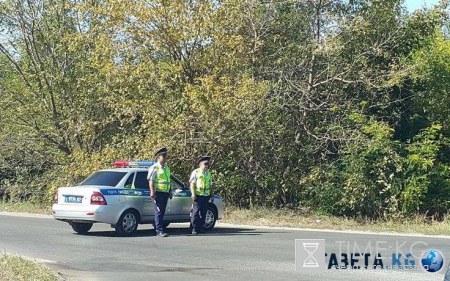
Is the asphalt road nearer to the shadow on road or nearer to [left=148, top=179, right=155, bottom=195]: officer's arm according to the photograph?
the shadow on road

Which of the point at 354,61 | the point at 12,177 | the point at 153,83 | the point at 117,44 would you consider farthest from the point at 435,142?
the point at 12,177

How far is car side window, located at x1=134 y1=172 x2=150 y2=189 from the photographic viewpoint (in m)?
15.8

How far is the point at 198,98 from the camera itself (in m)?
20.8

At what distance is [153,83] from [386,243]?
410 inches

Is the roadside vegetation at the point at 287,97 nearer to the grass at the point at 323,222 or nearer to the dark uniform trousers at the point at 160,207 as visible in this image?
the grass at the point at 323,222

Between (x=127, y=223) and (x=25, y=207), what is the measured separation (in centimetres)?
1168

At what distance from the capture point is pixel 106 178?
15.8 m

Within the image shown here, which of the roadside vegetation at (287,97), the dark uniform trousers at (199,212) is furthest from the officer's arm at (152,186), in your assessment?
the roadside vegetation at (287,97)

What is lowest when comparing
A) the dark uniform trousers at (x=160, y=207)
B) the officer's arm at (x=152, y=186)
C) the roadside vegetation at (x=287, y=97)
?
the dark uniform trousers at (x=160, y=207)

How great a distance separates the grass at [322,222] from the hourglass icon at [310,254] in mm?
4547

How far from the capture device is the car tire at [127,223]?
15195 mm

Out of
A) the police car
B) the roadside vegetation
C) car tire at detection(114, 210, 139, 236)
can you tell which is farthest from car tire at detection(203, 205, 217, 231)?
the roadside vegetation

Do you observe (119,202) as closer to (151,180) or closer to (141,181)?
(151,180)

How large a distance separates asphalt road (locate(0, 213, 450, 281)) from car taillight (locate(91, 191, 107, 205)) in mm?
761
